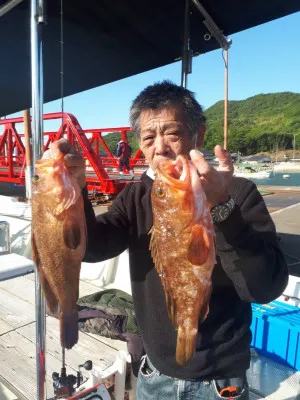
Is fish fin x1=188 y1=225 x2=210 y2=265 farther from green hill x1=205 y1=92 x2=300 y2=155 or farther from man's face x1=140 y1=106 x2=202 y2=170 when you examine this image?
green hill x1=205 y1=92 x2=300 y2=155

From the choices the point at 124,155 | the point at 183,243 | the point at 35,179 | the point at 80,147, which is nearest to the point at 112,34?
the point at 35,179

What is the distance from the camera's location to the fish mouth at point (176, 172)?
1312mm

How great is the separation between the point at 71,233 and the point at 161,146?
2.14ft

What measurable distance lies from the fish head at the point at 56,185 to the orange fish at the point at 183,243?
39 cm

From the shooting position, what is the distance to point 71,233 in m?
1.56

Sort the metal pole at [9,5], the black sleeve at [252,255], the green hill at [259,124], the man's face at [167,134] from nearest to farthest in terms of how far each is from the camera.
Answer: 1. the black sleeve at [252,255]
2. the man's face at [167,134]
3. the metal pole at [9,5]
4. the green hill at [259,124]

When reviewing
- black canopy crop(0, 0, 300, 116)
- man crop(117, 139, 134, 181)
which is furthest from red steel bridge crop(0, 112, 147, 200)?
black canopy crop(0, 0, 300, 116)

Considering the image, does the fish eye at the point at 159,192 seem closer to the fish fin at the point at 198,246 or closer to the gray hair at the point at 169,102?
the fish fin at the point at 198,246

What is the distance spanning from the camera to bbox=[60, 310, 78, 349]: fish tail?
163 cm

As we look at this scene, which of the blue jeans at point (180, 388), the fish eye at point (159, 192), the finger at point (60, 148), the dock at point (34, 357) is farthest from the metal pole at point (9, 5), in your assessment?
the dock at point (34, 357)

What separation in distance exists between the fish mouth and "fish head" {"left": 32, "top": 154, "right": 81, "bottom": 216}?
0.43 m

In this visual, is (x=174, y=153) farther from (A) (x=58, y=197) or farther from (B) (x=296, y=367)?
(B) (x=296, y=367)

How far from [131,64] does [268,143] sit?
120283 millimetres

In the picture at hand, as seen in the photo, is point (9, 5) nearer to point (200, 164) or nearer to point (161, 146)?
point (161, 146)
